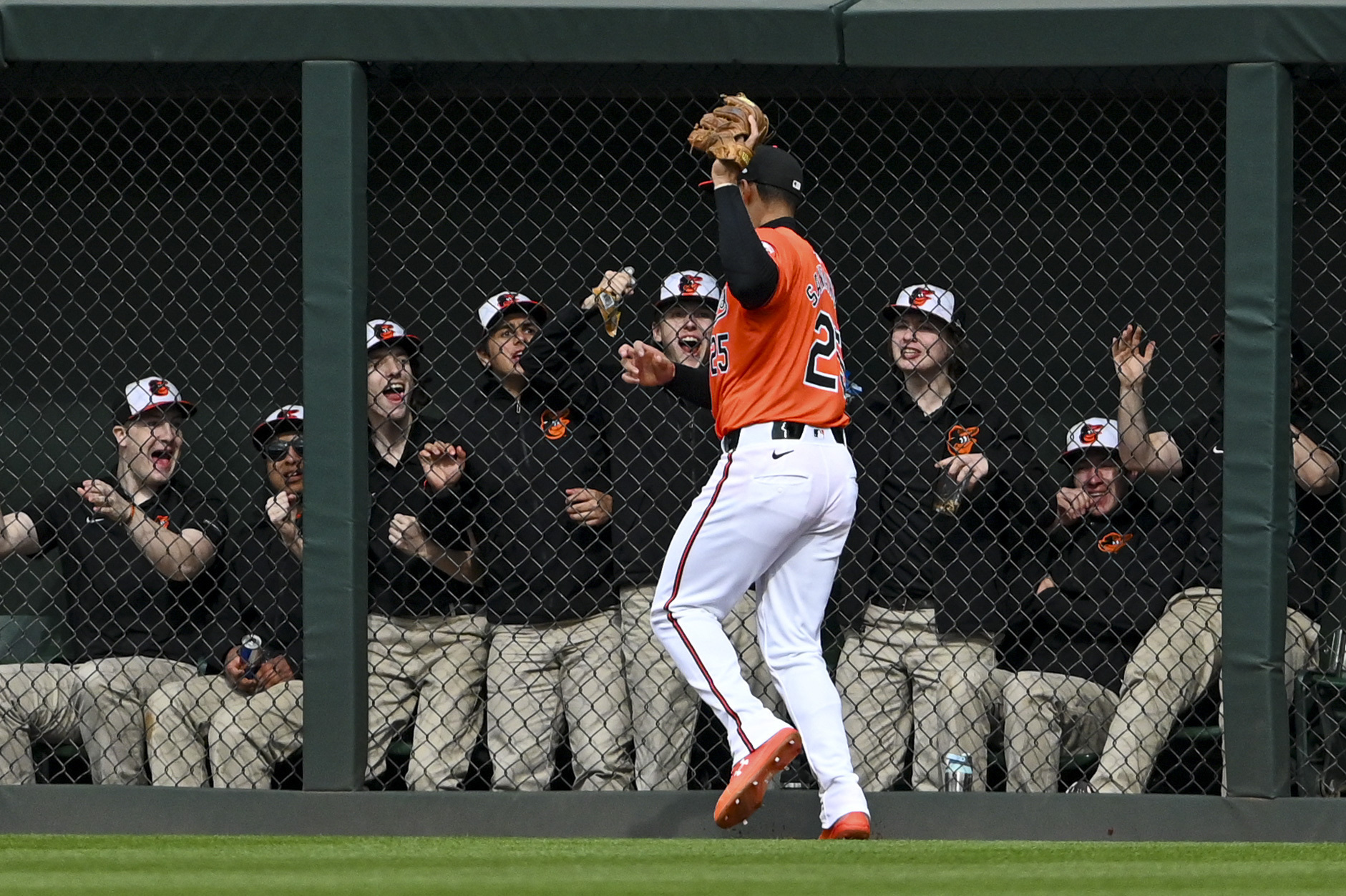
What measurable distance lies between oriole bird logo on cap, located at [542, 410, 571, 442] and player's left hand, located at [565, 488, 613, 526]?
212 mm

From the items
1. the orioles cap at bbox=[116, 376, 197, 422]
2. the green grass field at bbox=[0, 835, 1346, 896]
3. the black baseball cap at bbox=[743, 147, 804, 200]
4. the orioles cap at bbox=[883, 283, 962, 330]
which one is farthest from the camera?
the orioles cap at bbox=[116, 376, 197, 422]

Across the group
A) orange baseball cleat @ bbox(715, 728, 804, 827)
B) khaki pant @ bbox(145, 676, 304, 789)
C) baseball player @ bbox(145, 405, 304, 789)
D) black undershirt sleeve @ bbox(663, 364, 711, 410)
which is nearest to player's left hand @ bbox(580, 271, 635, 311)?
black undershirt sleeve @ bbox(663, 364, 711, 410)

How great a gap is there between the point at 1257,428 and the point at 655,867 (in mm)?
2183

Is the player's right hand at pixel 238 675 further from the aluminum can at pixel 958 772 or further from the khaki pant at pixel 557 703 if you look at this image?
the aluminum can at pixel 958 772

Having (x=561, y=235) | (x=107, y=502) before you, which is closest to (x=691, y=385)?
(x=107, y=502)

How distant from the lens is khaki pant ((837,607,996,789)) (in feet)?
16.6

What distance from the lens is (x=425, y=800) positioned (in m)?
4.82

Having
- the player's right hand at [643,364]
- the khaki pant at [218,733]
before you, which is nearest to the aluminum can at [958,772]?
the player's right hand at [643,364]

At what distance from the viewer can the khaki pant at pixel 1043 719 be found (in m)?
5.02

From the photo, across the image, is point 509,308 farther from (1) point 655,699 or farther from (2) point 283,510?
(1) point 655,699

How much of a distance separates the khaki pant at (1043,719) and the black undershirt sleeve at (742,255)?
1599mm

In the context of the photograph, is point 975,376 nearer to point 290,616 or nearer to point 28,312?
point 290,616

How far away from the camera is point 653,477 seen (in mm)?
5367

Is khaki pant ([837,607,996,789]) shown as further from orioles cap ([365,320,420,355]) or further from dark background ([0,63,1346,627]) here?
orioles cap ([365,320,420,355])
